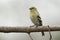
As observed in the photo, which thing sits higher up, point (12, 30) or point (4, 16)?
point (4, 16)

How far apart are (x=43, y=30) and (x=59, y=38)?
1.03ft

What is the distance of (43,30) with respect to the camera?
2.73 ft

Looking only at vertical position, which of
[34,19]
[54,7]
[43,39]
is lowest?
[43,39]

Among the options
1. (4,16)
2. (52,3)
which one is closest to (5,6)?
(4,16)

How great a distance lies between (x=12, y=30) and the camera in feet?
2.68

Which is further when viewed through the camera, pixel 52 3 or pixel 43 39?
pixel 52 3

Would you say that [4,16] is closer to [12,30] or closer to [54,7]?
[54,7]

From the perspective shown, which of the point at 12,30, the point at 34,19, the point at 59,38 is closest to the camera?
the point at 12,30

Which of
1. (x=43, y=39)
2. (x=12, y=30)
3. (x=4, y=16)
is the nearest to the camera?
(x=12, y=30)

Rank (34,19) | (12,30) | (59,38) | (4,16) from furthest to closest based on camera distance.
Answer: (4,16)
(34,19)
(59,38)
(12,30)

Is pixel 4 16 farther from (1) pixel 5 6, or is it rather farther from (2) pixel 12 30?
(2) pixel 12 30

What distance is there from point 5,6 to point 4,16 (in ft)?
0.43

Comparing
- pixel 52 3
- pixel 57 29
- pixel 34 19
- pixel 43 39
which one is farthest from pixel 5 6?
pixel 57 29

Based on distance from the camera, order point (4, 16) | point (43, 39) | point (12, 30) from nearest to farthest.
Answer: point (12, 30) → point (43, 39) → point (4, 16)
